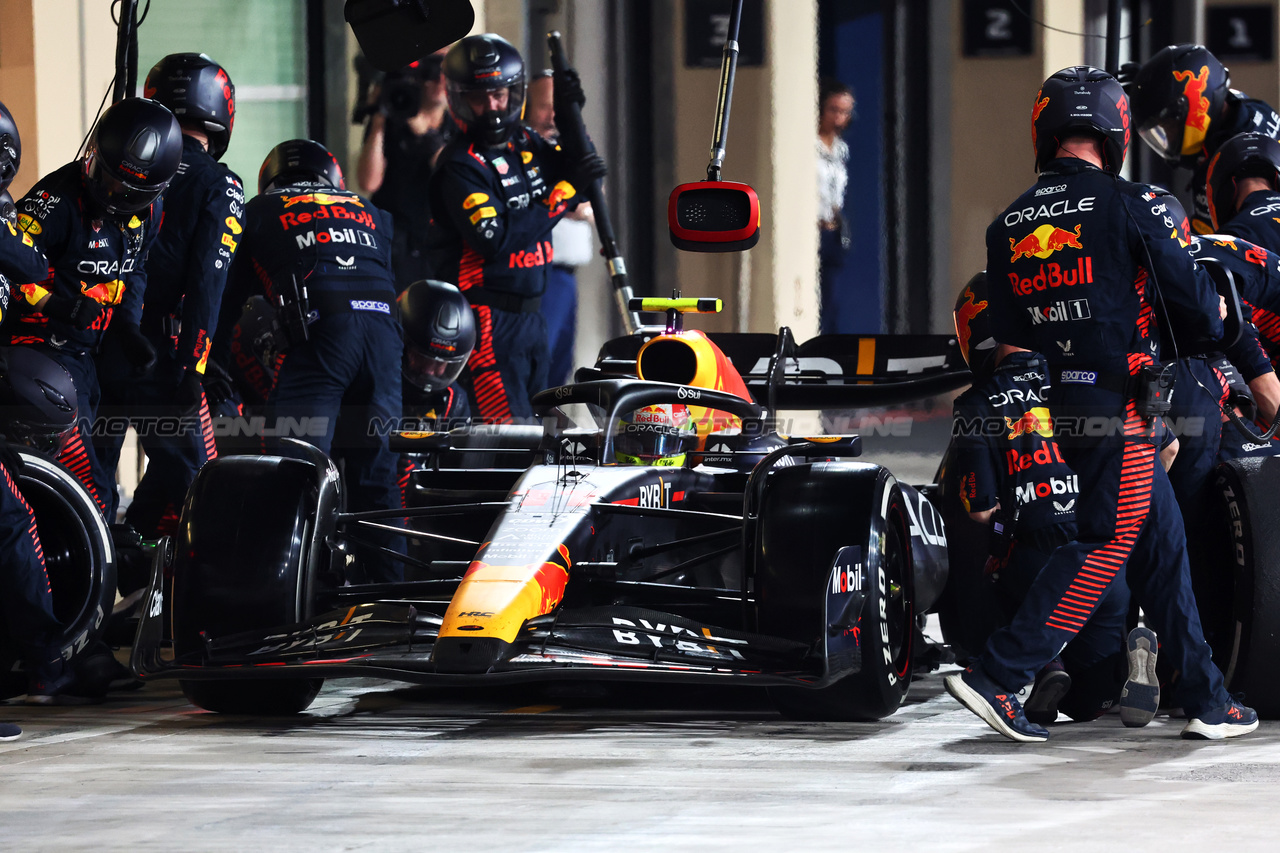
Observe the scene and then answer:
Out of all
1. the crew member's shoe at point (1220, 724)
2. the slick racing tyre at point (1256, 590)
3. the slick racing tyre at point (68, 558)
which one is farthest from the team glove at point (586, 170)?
the crew member's shoe at point (1220, 724)

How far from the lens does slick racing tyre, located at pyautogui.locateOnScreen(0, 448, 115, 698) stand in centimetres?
537

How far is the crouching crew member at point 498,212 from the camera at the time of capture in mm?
8461

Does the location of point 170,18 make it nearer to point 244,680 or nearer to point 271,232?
point 271,232

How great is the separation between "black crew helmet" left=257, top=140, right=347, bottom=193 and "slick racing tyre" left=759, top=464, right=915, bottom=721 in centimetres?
341

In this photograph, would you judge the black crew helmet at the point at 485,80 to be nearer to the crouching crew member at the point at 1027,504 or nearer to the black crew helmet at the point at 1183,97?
the black crew helmet at the point at 1183,97

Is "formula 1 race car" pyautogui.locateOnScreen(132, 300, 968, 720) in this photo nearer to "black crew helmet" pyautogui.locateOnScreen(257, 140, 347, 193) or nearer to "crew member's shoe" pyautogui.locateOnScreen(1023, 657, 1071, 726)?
"crew member's shoe" pyautogui.locateOnScreen(1023, 657, 1071, 726)

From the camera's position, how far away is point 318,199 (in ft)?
23.6

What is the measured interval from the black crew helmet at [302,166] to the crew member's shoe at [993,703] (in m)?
4.09

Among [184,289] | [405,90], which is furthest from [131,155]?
[405,90]

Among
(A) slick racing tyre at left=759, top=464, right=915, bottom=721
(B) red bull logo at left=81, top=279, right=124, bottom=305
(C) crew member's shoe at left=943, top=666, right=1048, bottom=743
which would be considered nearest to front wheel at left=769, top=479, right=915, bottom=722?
(A) slick racing tyre at left=759, top=464, right=915, bottom=721

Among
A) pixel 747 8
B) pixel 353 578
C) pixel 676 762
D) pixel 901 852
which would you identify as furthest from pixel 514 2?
pixel 901 852

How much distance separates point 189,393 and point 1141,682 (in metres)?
3.67

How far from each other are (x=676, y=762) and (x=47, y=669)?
2.29 meters

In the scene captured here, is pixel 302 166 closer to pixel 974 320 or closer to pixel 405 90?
pixel 974 320
